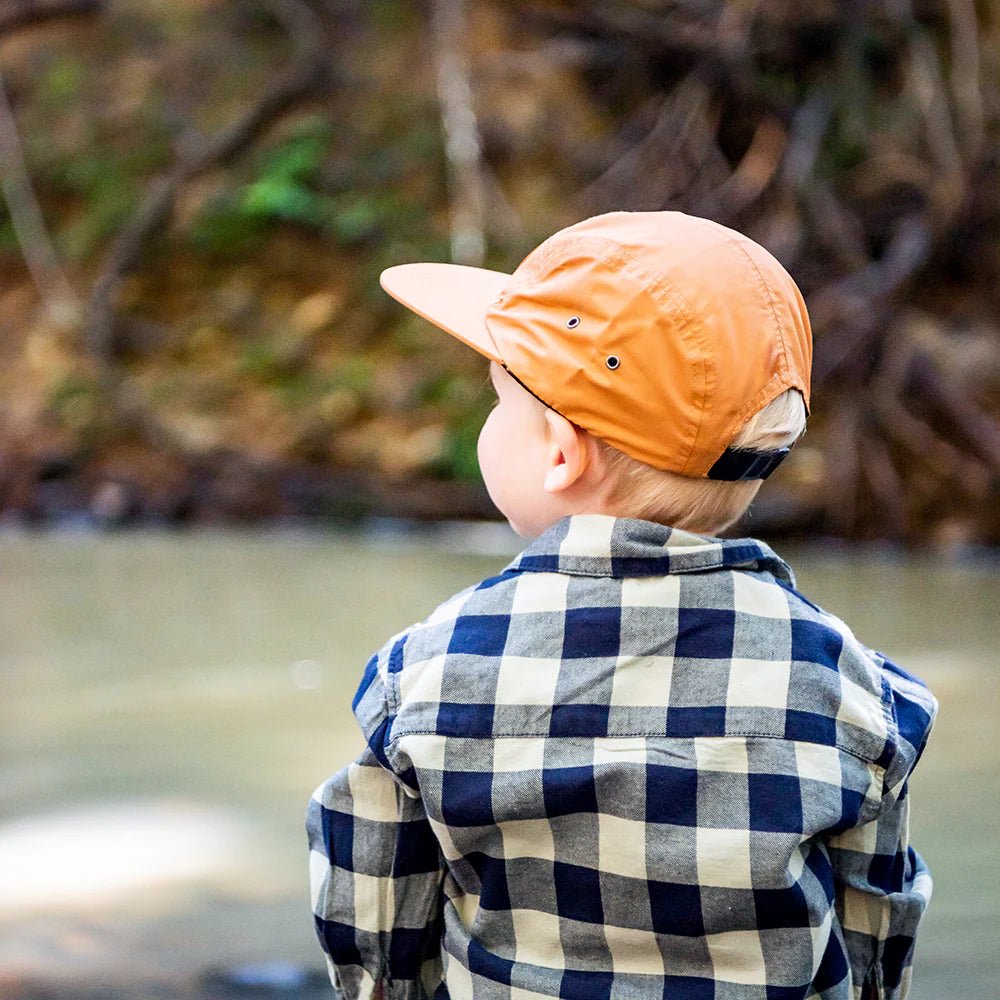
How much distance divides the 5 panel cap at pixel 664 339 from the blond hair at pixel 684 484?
0.01 m

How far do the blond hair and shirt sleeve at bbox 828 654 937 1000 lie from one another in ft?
0.62

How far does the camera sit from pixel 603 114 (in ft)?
19.0

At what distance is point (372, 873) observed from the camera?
1.01 meters

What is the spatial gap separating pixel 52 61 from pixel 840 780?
6645mm

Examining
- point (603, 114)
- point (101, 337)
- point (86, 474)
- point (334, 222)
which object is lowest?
point (86, 474)

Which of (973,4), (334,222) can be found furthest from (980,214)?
(334,222)

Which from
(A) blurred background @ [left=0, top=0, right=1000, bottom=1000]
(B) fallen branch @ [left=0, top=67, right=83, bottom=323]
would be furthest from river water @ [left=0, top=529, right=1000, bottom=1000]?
(B) fallen branch @ [left=0, top=67, right=83, bottom=323]

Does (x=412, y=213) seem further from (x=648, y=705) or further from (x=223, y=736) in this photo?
(x=648, y=705)

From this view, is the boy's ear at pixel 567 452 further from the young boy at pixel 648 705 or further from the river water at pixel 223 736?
the river water at pixel 223 736

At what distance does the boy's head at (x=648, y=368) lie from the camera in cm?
93

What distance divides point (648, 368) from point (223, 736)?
1.47 meters

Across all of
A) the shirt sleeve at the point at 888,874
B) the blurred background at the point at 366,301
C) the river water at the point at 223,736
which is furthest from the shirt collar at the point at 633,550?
the blurred background at the point at 366,301

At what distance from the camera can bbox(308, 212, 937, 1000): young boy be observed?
913 millimetres

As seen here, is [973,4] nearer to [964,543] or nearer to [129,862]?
[964,543]
